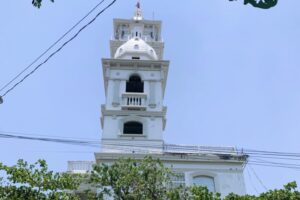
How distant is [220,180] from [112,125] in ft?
23.1

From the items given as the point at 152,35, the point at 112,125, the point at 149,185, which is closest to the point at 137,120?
the point at 112,125

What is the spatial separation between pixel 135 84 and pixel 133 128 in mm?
3735

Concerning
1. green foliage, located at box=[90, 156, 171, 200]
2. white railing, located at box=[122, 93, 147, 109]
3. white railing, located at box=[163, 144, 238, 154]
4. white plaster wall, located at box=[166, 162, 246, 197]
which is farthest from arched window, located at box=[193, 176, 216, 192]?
green foliage, located at box=[90, 156, 171, 200]

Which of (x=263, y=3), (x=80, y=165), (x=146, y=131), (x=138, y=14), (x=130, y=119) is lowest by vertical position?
(x=263, y=3)

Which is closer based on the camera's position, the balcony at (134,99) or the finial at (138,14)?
the balcony at (134,99)

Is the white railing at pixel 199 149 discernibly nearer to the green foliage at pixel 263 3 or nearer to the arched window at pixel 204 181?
the arched window at pixel 204 181

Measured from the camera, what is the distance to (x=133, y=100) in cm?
2523

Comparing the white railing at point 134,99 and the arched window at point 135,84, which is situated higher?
the arched window at point 135,84

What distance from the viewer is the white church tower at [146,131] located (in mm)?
21500

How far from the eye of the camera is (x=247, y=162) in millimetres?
21672

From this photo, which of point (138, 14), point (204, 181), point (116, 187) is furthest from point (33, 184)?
point (138, 14)

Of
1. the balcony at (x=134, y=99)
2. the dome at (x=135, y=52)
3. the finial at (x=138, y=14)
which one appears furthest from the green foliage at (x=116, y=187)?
the finial at (x=138, y=14)

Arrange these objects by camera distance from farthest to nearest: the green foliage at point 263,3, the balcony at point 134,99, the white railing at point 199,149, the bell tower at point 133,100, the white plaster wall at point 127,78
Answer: the white plaster wall at point 127,78, the balcony at point 134,99, the bell tower at point 133,100, the white railing at point 199,149, the green foliage at point 263,3

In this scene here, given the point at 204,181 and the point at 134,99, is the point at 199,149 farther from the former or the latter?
the point at 134,99
